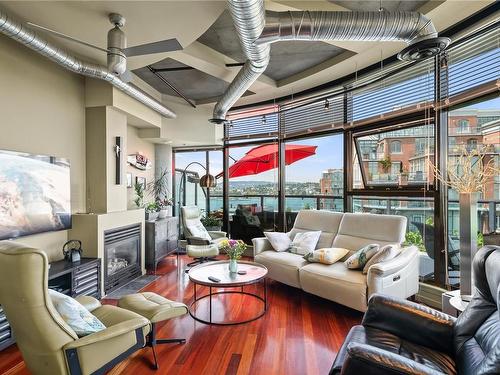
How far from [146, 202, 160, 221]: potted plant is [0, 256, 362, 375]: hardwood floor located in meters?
1.79

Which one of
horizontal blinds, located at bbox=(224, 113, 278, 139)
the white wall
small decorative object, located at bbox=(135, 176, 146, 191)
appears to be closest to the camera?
the white wall

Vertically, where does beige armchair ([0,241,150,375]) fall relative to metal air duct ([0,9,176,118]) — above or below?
below

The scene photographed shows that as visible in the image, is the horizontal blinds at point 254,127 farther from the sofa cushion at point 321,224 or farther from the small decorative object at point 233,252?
the small decorative object at point 233,252

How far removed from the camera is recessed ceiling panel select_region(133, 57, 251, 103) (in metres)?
4.23

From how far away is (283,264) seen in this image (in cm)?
372

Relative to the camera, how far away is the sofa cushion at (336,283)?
115 inches

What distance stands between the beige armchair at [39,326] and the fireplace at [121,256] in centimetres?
215

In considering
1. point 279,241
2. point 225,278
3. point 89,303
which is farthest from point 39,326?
point 279,241

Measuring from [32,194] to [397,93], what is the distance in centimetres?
443

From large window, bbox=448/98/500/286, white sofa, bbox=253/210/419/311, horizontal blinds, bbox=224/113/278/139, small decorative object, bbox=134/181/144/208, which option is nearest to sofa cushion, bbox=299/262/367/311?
white sofa, bbox=253/210/419/311

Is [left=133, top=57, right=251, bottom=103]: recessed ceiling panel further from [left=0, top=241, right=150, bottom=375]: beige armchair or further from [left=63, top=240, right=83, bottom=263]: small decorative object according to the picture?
[left=0, top=241, right=150, bottom=375]: beige armchair

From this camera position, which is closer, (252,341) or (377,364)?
(377,364)

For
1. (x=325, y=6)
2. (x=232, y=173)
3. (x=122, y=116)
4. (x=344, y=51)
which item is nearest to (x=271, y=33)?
(x=325, y=6)

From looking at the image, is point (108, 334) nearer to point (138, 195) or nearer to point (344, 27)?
point (344, 27)
